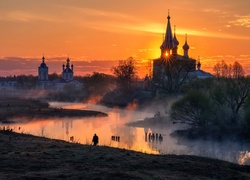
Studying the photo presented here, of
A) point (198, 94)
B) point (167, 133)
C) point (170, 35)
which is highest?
point (170, 35)

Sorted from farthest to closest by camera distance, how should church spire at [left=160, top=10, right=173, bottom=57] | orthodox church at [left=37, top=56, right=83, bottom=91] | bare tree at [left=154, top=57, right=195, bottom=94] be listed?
orthodox church at [left=37, top=56, right=83, bottom=91]
church spire at [left=160, top=10, right=173, bottom=57]
bare tree at [left=154, top=57, right=195, bottom=94]

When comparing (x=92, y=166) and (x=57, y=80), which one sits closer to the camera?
(x=92, y=166)

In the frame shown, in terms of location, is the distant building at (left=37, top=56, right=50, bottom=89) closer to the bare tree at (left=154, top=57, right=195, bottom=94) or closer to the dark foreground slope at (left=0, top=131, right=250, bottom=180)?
the bare tree at (left=154, top=57, right=195, bottom=94)

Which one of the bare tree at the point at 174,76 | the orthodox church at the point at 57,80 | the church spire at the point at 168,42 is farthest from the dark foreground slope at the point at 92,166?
the orthodox church at the point at 57,80

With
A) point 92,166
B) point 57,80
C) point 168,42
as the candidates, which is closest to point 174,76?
point 168,42

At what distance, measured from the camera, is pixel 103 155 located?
1725 centimetres

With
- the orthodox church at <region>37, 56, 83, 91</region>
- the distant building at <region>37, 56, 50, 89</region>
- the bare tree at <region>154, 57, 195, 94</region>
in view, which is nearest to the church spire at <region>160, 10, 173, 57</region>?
the bare tree at <region>154, 57, 195, 94</region>

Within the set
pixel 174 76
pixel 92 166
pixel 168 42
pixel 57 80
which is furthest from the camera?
pixel 57 80

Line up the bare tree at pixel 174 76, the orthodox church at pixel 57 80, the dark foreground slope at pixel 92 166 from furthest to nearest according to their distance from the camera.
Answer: the orthodox church at pixel 57 80, the bare tree at pixel 174 76, the dark foreground slope at pixel 92 166

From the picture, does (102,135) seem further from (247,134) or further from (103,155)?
(103,155)

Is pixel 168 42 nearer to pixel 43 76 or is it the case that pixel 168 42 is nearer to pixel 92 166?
pixel 43 76

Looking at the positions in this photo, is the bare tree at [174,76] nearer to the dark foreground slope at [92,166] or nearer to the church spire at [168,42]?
the church spire at [168,42]

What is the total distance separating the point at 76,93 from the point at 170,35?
135 ft

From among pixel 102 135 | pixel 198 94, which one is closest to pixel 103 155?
pixel 102 135
